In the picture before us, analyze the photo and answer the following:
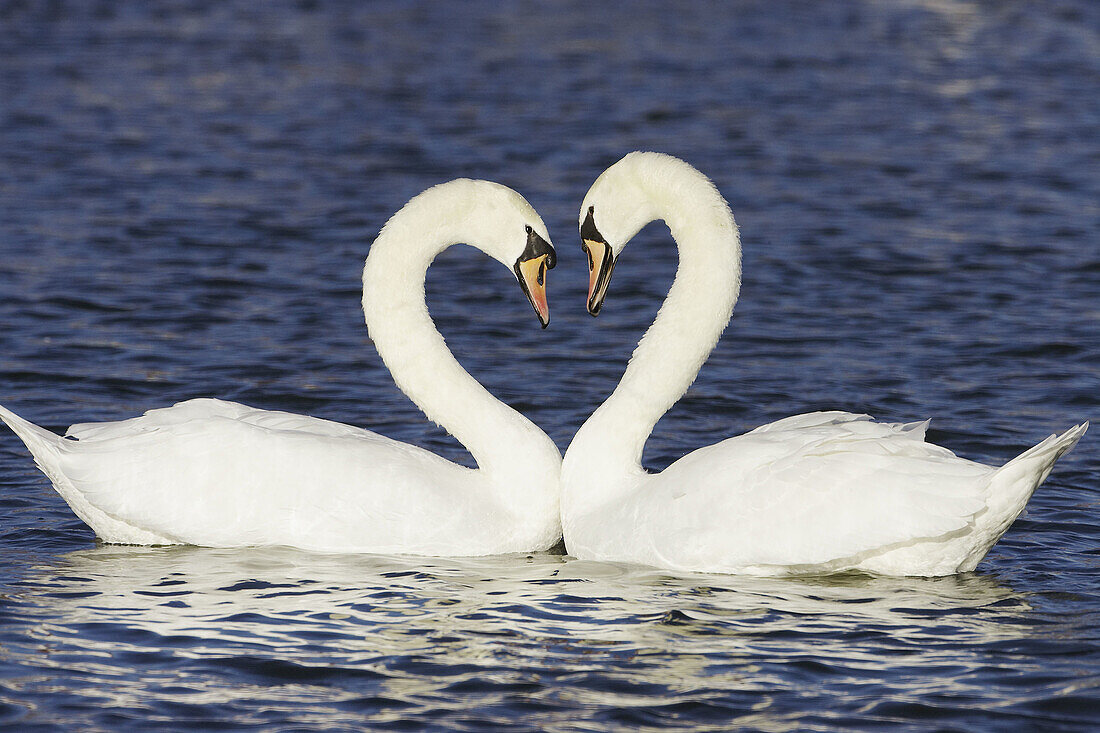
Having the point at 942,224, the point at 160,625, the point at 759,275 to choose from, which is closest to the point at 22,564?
the point at 160,625

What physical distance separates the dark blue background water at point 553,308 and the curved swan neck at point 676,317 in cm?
66

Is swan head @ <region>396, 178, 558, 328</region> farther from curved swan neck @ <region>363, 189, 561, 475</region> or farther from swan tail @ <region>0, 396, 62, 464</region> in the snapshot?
swan tail @ <region>0, 396, 62, 464</region>

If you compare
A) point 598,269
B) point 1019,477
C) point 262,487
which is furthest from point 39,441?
point 1019,477

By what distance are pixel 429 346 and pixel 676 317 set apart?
129cm

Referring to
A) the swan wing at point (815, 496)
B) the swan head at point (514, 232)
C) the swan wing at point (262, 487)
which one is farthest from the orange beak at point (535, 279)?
the swan wing at point (815, 496)

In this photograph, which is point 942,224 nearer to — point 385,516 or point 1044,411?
point 1044,411

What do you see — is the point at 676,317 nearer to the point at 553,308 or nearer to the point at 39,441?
the point at 39,441

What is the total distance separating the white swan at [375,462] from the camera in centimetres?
823

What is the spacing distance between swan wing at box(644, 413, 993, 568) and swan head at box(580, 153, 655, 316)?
1.22 m

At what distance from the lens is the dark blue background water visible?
6.76 metres

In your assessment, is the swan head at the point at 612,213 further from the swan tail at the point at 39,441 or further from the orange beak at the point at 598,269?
the swan tail at the point at 39,441

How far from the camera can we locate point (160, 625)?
7.26 meters

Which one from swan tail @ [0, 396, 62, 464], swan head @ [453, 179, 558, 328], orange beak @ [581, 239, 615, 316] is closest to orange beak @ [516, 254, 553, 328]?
swan head @ [453, 179, 558, 328]

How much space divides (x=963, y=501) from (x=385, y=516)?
270 cm
